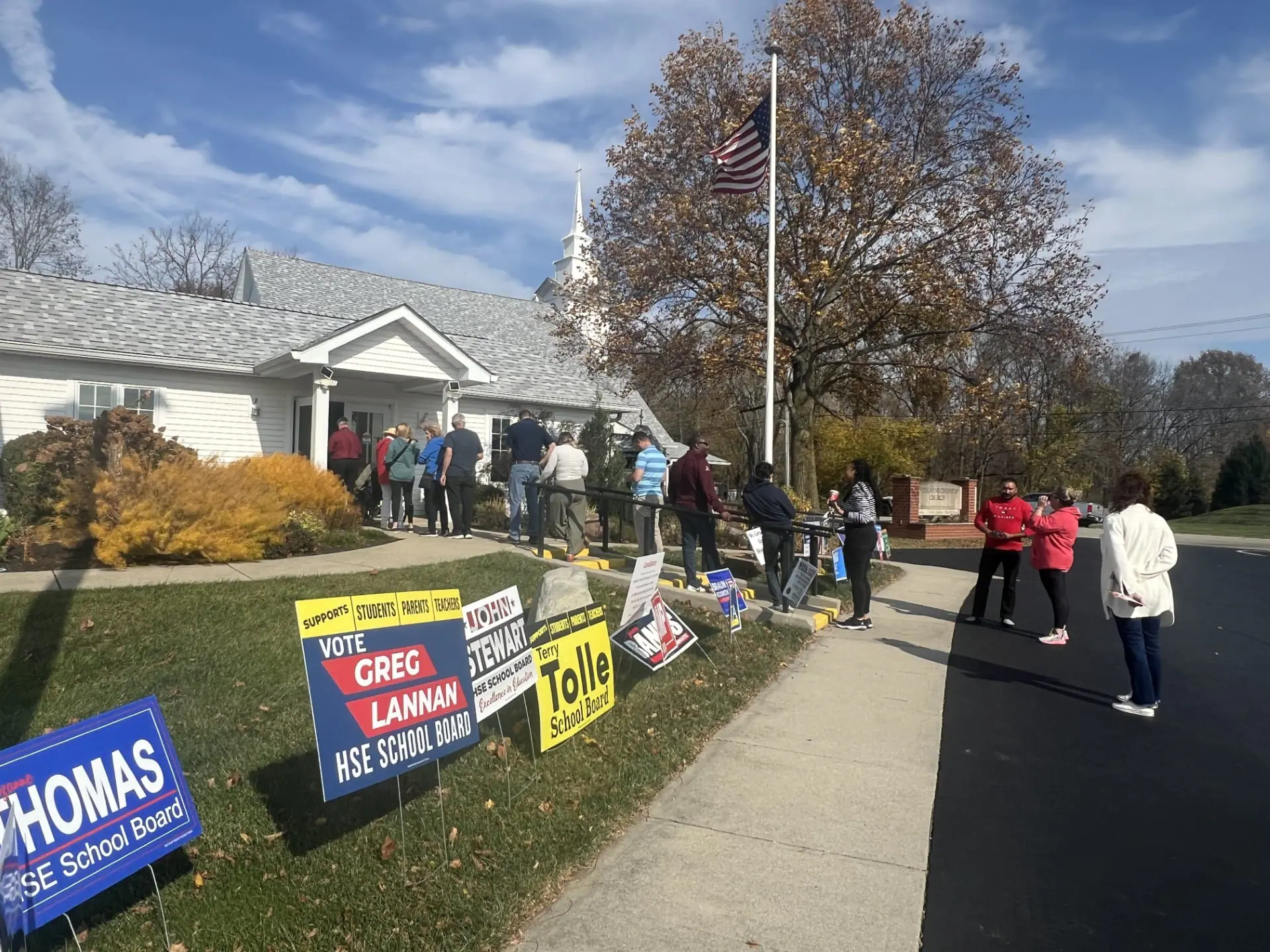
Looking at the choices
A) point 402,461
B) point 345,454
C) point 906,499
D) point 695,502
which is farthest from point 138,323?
point 906,499

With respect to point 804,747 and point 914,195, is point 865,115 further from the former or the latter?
point 804,747

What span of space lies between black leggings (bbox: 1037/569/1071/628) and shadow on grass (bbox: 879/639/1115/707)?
52.2 inches

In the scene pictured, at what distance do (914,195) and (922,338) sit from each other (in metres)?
3.29

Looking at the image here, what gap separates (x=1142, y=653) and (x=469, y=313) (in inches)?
833

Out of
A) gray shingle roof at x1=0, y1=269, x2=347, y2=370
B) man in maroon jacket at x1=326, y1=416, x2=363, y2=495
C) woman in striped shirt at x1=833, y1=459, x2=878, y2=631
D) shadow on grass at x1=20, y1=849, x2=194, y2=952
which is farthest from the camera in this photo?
gray shingle roof at x1=0, y1=269, x2=347, y2=370

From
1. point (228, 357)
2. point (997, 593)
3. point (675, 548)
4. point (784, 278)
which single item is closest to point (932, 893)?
point (997, 593)

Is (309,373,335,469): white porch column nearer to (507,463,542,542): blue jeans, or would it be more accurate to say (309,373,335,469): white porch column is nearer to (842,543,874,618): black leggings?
(507,463,542,542): blue jeans

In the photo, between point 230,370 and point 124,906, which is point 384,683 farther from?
point 230,370

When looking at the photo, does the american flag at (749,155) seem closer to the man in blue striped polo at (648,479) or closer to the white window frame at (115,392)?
the man in blue striped polo at (648,479)

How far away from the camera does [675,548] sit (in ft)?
47.3

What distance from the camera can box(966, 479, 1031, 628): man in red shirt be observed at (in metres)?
9.52

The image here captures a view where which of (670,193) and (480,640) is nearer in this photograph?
(480,640)

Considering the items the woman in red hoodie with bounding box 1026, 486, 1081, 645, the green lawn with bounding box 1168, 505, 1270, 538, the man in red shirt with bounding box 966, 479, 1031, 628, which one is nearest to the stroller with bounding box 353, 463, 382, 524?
the man in red shirt with bounding box 966, 479, 1031, 628

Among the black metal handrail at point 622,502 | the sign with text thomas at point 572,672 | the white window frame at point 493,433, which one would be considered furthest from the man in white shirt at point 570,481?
the white window frame at point 493,433
